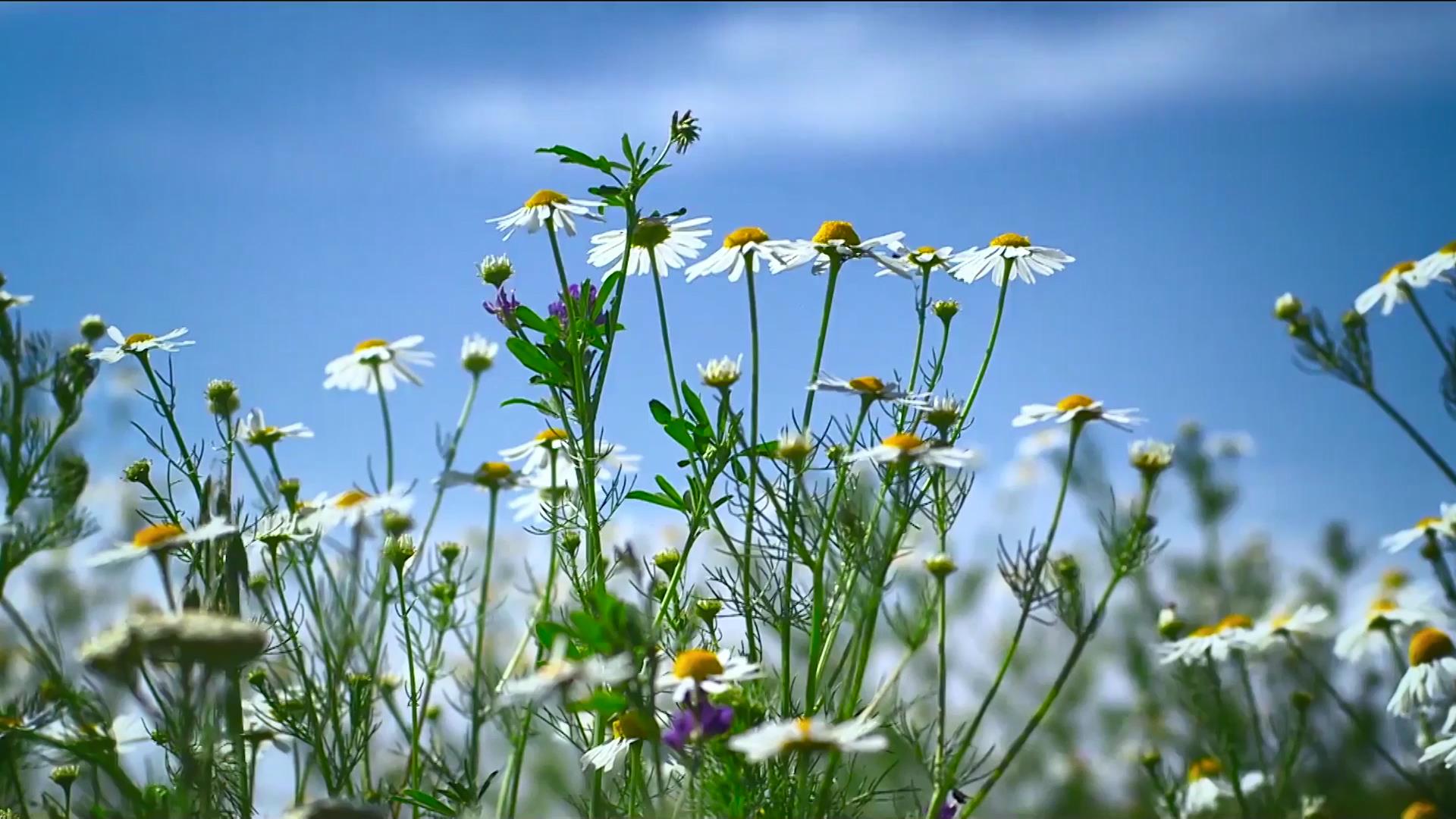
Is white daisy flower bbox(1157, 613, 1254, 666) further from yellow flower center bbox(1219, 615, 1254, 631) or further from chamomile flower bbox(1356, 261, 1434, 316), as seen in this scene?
chamomile flower bbox(1356, 261, 1434, 316)

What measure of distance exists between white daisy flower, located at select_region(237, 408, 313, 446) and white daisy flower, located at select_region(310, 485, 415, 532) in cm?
18

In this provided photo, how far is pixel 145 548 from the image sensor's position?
1320mm

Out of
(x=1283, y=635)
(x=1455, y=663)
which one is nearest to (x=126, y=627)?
(x=1283, y=635)

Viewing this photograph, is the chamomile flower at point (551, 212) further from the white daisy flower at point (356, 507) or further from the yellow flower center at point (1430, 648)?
the yellow flower center at point (1430, 648)

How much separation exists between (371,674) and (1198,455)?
10.7ft

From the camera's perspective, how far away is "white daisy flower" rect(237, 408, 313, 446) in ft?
5.55

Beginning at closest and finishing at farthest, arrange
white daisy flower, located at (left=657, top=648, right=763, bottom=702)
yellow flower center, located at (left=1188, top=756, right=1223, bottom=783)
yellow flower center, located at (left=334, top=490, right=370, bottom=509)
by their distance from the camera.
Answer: white daisy flower, located at (left=657, top=648, right=763, bottom=702) < yellow flower center, located at (left=334, top=490, right=370, bottom=509) < yellow flower center, located at (left=1188, top=756, right=1223, bottom=783)

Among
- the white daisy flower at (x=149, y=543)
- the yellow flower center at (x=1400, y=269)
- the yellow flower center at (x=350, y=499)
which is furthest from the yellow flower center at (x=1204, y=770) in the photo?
the white daisy flower at (x=149, y=543)

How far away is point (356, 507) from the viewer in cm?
143

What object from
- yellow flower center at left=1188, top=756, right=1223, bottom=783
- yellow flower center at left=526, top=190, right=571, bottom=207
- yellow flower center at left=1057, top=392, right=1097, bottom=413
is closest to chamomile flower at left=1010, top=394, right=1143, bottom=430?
yellow flower center at left=1057, top=392, right=1097, bottom=413

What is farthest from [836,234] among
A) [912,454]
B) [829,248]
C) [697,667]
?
[697,667]

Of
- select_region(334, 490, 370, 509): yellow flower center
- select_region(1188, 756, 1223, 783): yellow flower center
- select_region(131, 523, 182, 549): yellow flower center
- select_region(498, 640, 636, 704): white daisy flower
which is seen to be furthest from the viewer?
select_region(1188, 756, 1223, 783): yellow flower center

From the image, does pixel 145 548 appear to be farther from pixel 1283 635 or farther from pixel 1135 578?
pixel 1135 578

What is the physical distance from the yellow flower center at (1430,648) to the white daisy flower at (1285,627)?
6.2 inches
